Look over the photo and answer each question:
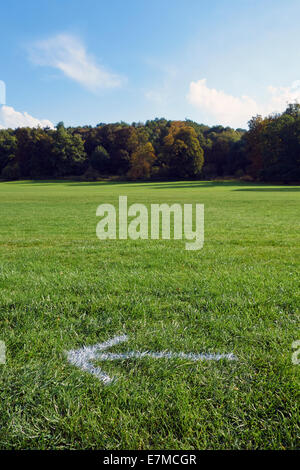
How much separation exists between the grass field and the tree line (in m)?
58.8

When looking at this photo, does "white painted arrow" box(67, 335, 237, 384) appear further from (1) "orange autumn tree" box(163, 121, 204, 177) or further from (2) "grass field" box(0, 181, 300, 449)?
(1) "orange autumn tree" box(163, 121, 204, 177)

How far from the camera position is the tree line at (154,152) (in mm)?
59156

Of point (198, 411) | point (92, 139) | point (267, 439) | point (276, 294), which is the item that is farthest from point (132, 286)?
point (92, 139)

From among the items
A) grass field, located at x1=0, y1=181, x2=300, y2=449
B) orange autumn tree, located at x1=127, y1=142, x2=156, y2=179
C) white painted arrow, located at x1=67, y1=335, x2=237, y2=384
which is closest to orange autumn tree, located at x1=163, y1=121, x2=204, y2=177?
orange autumn tree, located at x1=127, y1=142, x2=156, y2=179

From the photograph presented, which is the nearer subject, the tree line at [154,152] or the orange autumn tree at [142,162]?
the tree line at [154,152]

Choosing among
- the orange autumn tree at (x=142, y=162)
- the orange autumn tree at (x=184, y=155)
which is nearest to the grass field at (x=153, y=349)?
the orange autumn tree at (x=184, y=155)

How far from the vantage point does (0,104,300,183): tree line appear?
59156mm

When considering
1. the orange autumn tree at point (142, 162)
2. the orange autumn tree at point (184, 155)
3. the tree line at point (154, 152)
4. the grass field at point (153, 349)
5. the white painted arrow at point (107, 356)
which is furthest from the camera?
the orange autumn tree at point (142, 162)

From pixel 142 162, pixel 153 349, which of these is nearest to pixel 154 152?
pixel 142 162

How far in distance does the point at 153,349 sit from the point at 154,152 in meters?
76.3

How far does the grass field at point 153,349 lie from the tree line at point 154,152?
193ft

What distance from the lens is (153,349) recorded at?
99.3 inches

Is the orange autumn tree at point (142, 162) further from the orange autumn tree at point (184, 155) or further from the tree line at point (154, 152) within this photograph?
the orange autumn tree at point (184, 155)

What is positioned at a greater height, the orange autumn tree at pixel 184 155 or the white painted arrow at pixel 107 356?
the orange autumn tree at pixel 184 155
